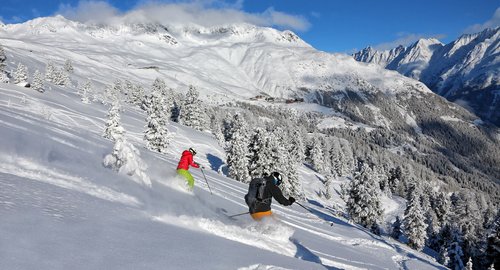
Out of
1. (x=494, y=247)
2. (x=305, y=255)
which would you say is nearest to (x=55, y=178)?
(x=305, y=255)

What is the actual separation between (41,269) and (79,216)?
98.2 inches

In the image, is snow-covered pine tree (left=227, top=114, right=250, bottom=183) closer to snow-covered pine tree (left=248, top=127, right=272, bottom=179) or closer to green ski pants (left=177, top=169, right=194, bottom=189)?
snow-covered pine tree (left=248, top=127, right=272, bottom=179)

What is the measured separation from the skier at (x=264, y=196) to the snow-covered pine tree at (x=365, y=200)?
42.2 metres

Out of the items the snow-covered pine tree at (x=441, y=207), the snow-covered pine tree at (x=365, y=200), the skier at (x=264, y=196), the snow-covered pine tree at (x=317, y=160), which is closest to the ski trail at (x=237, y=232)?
the skier at (x=264, y=196)

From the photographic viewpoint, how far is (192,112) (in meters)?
79.2

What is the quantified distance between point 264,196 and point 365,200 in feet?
140

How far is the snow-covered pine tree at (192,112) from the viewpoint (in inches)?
3078

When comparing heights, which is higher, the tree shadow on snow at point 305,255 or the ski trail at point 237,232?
the ski trail at point 237,232

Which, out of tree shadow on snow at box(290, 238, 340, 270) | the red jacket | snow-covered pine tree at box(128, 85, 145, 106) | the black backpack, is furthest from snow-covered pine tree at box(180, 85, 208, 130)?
tree shadow on snow at box(290, 238, 340, 270)

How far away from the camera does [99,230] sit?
19.8ft

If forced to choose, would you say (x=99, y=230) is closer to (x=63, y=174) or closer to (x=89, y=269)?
(x=89, y=269)

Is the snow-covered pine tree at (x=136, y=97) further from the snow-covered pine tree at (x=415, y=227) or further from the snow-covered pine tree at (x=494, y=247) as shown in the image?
the snow-covered pine tree at (x=494, y=247)

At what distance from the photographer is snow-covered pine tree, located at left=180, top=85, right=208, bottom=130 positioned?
78.2 meters

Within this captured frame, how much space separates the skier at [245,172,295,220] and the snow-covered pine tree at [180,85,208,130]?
6765cm
